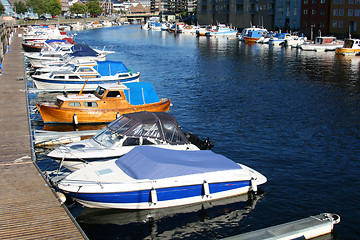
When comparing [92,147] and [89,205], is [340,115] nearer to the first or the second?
[92,147]

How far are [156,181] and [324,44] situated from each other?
279ft

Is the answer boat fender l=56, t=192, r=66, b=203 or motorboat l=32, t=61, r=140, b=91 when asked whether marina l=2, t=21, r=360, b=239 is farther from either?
motorboat l=32, t=61, r=140, b=91

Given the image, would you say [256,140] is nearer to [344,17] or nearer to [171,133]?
[171,133]

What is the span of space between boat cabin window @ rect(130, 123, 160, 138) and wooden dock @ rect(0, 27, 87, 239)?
5757mm

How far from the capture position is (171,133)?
82.9ft

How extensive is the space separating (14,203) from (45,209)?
148 centimetres

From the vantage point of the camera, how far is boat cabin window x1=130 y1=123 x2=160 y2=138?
973 inches

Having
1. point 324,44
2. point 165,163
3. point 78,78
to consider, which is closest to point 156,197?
point 165,163

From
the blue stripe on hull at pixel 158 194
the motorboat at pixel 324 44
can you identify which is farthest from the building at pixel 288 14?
the blue stripe on hull at pixel 158 194

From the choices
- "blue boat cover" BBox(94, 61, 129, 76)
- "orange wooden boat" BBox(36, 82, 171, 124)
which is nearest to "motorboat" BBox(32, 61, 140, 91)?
"blue boat cover" BBox(94, 61, 129, 76)

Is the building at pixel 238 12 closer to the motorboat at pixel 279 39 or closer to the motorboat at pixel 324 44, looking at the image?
the motorboat at pixel 279 39

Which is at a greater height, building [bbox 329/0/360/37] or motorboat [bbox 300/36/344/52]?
building [bbox 329/0/360/37]

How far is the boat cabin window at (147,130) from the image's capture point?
24.7m

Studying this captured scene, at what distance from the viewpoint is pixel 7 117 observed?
3334 centimetres
